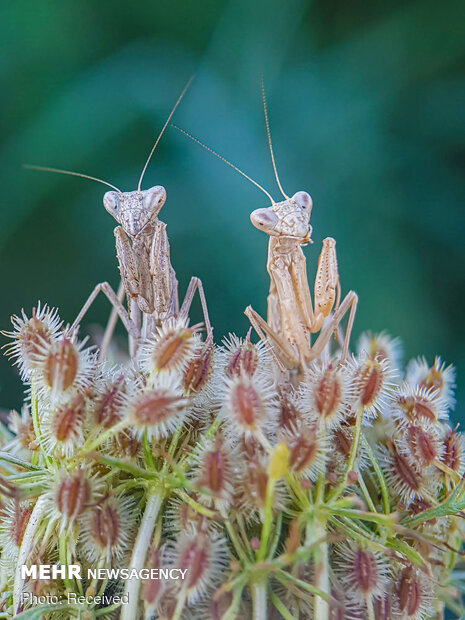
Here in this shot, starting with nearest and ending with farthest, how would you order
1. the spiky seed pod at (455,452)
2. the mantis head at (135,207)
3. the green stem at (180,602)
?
1. the green stem at (180,602)
2. the spiky seed pod at (455,452)
3. the mantis head at (135,207)

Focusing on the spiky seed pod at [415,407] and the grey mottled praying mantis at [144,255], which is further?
the grey mottled praying mantis at [144,255]

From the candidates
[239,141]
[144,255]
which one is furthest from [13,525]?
[239,141]

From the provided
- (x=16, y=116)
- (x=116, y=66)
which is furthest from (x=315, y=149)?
(x=16, y=116)

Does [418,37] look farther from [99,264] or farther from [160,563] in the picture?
[160,563]

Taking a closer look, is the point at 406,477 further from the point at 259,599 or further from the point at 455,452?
the point at 259,599

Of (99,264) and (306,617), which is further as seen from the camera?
(99,264)

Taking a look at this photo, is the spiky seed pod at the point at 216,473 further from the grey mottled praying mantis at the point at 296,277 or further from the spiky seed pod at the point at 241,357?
the grey mottled praying mantis at the point at 296,277

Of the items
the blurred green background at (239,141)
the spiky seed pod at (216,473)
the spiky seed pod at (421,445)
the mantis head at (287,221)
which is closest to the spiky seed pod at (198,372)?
the spiky seed pod at (216,473)
